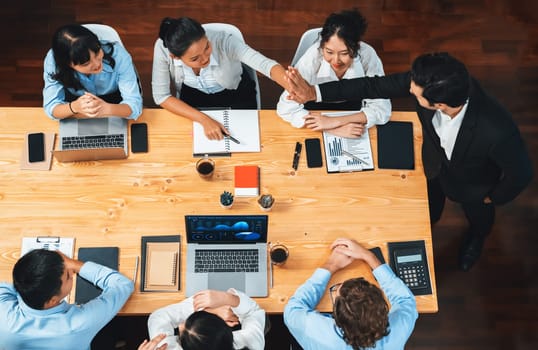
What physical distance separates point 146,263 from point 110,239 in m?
0.21

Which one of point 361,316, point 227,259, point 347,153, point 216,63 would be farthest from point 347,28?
point 361,316

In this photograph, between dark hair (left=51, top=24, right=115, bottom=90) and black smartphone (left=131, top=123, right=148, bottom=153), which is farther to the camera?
black smartphone (left=131, top=123, right=148, bottom=153)

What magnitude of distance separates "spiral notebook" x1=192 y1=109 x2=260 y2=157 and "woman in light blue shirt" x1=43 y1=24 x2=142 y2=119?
1.11 feet

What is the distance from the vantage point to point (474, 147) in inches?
90.2

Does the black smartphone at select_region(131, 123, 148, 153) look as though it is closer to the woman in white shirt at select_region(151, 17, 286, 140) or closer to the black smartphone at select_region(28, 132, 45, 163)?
the woman in white shirt at select_region(151, 17, 286, 140)

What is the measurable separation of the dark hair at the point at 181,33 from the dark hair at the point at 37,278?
1.10 metres

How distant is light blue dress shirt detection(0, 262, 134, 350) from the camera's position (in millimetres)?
2156

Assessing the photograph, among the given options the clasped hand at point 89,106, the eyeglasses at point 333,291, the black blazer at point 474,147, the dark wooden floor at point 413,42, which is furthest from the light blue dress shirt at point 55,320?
the dark wooden floor at point 413,42

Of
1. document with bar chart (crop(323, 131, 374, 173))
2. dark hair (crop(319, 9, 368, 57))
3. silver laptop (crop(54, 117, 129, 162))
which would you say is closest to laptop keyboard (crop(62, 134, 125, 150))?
silver laptop (crop(54, 117, 129, 162))

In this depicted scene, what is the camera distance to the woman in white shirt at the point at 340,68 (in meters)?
2.51

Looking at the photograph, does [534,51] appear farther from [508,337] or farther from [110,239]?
[110,239]

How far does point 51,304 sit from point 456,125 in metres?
1.87

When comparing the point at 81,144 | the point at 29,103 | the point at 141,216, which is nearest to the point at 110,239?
the point at 141,216

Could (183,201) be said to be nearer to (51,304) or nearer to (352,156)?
(51,304)
